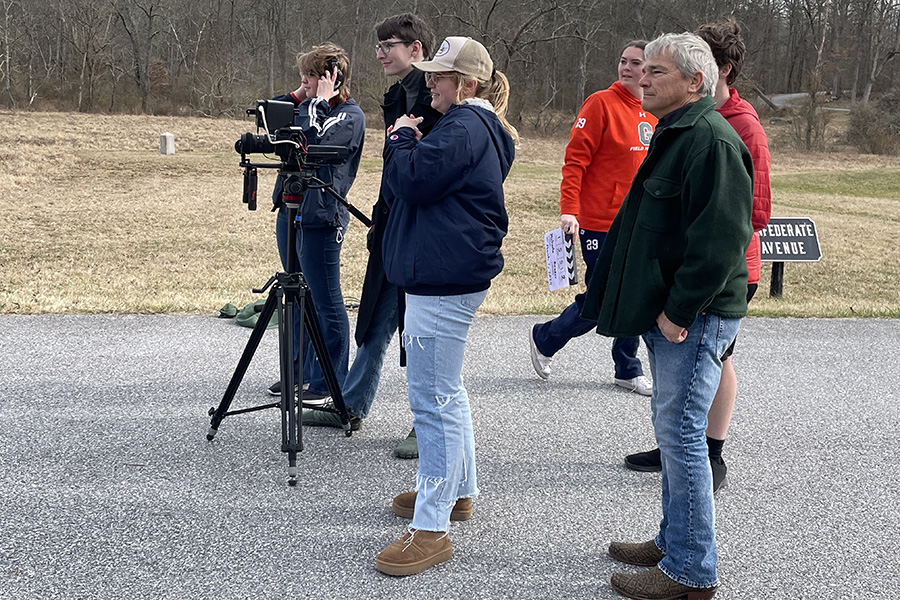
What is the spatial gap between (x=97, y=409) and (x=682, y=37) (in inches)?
137

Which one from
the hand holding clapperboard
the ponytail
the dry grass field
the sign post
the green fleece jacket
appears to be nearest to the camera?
the green fleece jacket

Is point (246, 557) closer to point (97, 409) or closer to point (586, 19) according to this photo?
point (97, 409)

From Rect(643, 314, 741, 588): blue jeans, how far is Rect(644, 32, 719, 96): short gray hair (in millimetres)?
775

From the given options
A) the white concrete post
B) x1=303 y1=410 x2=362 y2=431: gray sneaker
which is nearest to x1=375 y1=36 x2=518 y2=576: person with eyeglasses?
x1=303 y1=410 x2=362 y2=431: gray sneaker

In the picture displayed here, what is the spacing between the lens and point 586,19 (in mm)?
52250

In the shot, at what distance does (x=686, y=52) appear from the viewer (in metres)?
2.74

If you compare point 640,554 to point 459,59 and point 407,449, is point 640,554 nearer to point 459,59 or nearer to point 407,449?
point 407,449

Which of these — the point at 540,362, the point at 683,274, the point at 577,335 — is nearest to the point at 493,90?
the point at 683,274

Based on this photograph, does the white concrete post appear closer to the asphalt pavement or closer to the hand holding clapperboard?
the asphalt pavement

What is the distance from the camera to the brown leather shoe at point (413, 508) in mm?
3488

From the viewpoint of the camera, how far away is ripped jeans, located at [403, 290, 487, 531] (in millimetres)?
3129

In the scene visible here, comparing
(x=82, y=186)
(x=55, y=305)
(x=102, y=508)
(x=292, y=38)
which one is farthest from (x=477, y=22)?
(x=102, y=508)

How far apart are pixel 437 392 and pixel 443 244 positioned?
21.3 inches

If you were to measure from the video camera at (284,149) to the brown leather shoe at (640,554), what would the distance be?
2.06 meters
